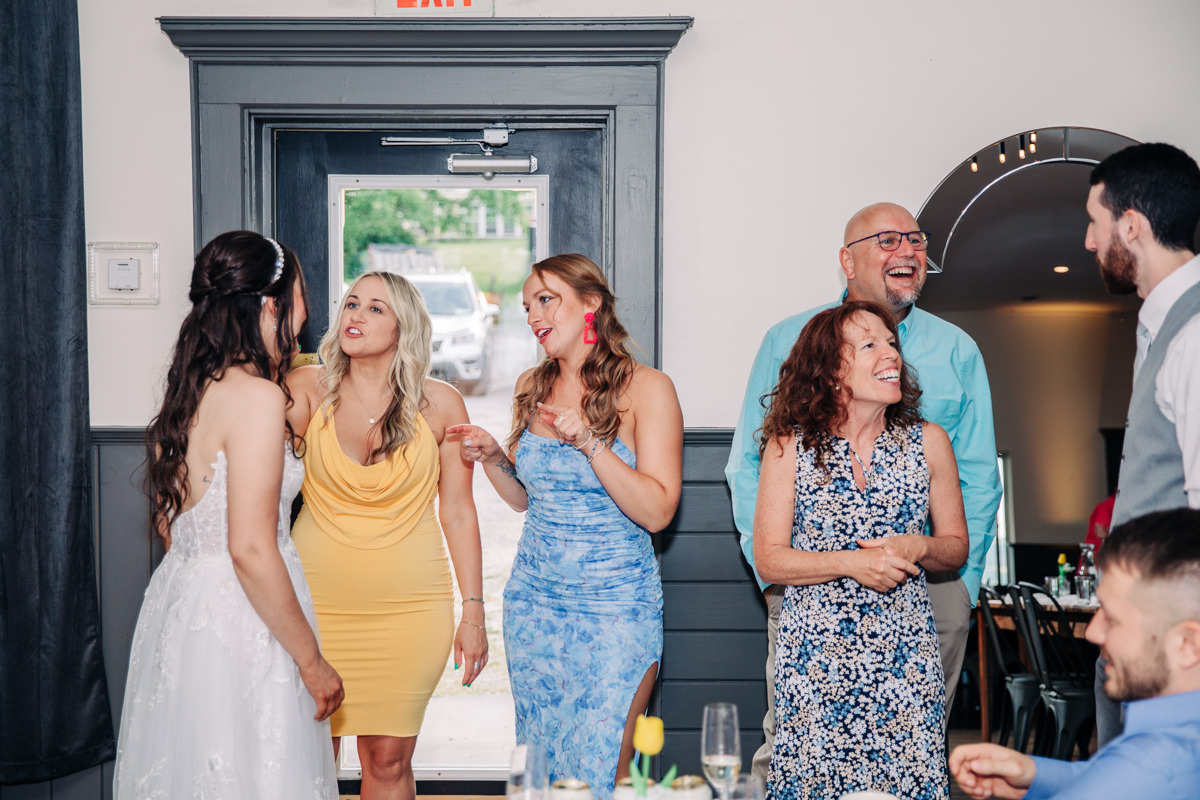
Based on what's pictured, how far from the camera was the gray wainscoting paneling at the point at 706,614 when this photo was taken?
3234 millimetres

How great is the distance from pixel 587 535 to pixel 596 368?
0.42 meters

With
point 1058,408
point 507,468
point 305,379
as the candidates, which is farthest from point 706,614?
point 1058,408

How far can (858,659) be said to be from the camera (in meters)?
2.16

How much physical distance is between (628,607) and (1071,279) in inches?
223

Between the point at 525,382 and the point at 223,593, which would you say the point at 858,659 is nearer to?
the point at 525,382

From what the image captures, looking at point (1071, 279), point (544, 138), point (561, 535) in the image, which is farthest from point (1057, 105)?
point (1071, 279)

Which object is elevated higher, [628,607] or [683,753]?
[628,607]

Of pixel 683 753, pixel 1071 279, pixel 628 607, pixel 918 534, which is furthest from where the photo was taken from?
pixel 1071 279

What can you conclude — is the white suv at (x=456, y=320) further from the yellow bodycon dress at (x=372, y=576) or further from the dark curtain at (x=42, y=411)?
the dark curtain at (x=42, y=411)

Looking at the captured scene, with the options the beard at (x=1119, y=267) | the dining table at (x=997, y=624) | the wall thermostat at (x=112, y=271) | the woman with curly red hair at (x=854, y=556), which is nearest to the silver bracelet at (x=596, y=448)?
the woman with curly red hair at (x=854, y=556)

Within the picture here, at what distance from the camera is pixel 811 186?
10.7 feet

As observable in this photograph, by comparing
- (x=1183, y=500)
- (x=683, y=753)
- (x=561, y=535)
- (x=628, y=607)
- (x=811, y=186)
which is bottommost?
(x=683, y=753)

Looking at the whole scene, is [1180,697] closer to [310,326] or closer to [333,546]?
[333,546]

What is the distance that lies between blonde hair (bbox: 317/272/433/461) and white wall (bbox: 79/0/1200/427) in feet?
2.63
